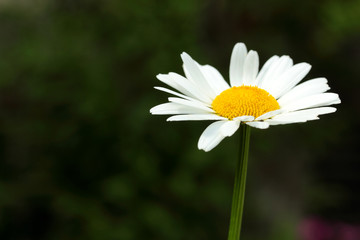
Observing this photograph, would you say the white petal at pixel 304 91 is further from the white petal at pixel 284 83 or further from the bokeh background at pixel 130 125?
the bokeh background at pixel 130 125

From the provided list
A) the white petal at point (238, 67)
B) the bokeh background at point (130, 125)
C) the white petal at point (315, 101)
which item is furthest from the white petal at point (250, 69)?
the bokeh background at point (130, 125)

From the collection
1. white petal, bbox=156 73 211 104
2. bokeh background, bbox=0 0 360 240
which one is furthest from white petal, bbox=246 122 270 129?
bokeh background, bbox=0 0 360 240

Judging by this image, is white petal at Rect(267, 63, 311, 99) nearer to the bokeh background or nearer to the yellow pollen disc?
the yellow pollen disc

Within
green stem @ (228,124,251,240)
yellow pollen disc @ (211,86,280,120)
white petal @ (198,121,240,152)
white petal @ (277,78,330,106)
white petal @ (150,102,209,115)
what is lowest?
green stem @ (228,124,251,240)

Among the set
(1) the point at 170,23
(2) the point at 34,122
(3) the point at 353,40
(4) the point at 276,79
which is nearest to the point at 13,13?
(2) the point at 34,122

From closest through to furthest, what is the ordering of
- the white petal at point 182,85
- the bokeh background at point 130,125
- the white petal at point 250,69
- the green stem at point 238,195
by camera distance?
1. the green stem at point 238,195
2. the white petal at point 182,85
3. the white petal at point 250,69
4. the bokeh background at point 130,125

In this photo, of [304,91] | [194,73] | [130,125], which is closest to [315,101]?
[304,91]

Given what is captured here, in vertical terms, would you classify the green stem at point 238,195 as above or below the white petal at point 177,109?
below
